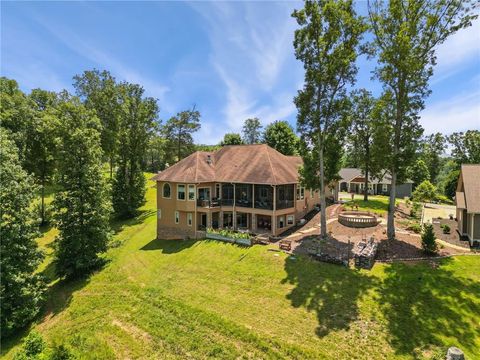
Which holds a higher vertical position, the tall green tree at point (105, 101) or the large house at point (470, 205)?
the tall green tree at point (105, 101)

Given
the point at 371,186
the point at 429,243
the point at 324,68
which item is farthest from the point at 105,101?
the point at 371,186

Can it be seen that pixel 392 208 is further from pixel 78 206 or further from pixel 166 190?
pixel 78 206

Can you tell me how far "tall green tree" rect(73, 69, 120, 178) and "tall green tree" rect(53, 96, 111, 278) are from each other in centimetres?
1600

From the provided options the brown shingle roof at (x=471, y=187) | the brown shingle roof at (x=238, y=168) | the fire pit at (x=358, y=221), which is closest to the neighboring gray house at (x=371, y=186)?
the brown shingle roof at (x=238, y=168)

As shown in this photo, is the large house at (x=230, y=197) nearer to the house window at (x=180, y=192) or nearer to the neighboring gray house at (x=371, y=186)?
the house window at (x=180, y=192)

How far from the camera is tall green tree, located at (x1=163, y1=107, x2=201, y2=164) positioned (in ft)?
191

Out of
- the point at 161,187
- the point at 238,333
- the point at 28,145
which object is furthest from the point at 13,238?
the point at 28,145

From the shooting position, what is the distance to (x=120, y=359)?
13516 mm

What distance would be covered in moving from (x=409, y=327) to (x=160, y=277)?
658 inches

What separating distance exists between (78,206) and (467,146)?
76.6 meters

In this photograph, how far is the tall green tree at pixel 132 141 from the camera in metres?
38.5

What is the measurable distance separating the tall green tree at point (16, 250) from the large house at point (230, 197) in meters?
12.2

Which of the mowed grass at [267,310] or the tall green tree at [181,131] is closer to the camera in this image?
the mowed grass at [267,310]

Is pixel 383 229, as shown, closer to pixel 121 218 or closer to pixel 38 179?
pixel 121 218
